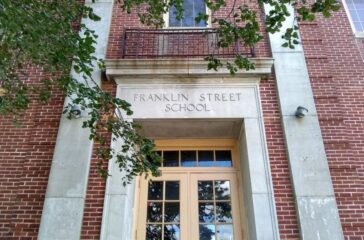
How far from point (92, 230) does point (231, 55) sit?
171 inches

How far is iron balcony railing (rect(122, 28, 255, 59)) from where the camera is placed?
7.65m

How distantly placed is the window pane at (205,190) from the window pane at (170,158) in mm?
641

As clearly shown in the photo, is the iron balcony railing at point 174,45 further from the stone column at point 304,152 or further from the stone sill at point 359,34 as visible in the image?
the stone sill at point 359,34

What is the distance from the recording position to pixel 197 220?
21.5ft

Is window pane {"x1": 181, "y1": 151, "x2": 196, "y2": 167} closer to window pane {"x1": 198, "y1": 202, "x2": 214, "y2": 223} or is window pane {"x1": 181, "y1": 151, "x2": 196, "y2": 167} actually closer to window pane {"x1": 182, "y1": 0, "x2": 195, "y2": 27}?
window pane {"x1": 198, "y1": 202, "x2": 214, "y2": 223}

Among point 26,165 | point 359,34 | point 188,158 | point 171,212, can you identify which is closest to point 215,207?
point 171,212

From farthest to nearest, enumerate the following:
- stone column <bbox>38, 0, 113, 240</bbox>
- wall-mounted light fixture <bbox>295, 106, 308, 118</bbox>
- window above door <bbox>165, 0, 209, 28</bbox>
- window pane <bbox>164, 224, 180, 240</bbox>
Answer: window above door <bbox>165, 0, 209, 28</bbox>
wall-mounted light fixture <bbox>295, 106, 308, 118</bbox>
window pane <bbox>164, 224, 180, 240</bbox>
stone column <bbox>38, 0, 113, 240</bbox>

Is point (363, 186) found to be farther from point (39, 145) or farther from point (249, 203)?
point (39, 145)

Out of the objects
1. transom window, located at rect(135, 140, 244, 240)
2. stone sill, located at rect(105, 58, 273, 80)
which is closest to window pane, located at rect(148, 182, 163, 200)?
transom window, located at rect(135, 140, 244, 240)

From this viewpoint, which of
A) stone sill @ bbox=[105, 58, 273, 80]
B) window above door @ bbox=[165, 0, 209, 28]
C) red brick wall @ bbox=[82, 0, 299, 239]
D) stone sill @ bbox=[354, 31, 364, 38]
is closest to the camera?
red brick wall @ bbox=[82, 0, 299, 239]

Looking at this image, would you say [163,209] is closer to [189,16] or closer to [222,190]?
[222,190]

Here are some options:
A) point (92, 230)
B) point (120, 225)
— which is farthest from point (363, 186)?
point (92, 230)

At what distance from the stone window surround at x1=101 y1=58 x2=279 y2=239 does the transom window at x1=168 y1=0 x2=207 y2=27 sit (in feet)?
6.26

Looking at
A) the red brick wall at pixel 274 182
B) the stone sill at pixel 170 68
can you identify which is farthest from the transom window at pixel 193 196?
the stone sill at pixel 170 68
